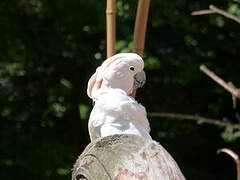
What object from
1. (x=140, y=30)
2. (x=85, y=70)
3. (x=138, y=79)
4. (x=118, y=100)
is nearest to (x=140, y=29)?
(x=140, y=30)

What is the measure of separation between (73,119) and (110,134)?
369 centimetres

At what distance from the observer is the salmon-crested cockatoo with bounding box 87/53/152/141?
1.71 metres

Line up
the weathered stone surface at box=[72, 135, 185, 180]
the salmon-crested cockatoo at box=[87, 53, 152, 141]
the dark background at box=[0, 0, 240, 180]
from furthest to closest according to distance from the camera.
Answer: the dark background at box=[0, 0, 240, 180] → the salmon-crested cockatoo at box=[87, 53, 152, 141] → the weathered stone surface at box=[72, 135, 185, 180]

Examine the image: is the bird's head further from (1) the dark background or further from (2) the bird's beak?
(1) the dark background

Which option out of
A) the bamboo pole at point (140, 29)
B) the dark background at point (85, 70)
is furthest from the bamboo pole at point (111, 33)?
the dark background at point (85, 70)

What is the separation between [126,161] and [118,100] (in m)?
0.20

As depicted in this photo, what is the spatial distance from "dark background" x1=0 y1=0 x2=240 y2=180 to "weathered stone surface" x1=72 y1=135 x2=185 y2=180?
3.24 m

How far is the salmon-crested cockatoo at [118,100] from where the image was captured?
1.71 meters

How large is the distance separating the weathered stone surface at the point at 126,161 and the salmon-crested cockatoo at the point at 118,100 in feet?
0.22

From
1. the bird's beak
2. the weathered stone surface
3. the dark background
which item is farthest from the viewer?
the dark background

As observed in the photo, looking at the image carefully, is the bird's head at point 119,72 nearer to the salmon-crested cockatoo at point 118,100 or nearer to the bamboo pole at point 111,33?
the salmon-crested cockatoo at point 118,100

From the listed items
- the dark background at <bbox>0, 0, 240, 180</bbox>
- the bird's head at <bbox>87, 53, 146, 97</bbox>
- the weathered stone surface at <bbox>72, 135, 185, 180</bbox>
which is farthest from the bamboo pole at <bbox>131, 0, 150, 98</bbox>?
the dark background at <bbox>0, 0, 240, 180</bbox>

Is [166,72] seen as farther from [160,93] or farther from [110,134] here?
[110,134]

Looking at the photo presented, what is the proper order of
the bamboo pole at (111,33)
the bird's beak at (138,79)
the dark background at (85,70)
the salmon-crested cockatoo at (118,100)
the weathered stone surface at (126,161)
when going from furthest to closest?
the dark background at (85,70)
the bamboo pole at (111,33)
the bird's beak at (138,79)
the salmon-crested cockatoo at (118,100)
the weathered stone surface at (126,161)
